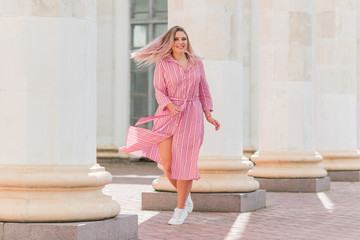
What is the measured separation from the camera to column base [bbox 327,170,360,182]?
1719 centimetres

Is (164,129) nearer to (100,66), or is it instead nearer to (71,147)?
(71,147)

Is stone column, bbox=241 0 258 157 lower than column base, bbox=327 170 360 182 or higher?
higher

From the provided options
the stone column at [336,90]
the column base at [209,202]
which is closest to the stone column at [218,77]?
the column base at [209,202]

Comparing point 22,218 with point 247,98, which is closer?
point 22,218

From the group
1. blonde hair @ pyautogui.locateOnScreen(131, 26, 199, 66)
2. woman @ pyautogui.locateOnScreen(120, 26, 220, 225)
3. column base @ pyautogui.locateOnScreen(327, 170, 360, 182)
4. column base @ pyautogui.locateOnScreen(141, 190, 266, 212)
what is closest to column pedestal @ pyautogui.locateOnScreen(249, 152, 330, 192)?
column base @ pyautogui.locateOnScreen(327, 170, 360, 182)

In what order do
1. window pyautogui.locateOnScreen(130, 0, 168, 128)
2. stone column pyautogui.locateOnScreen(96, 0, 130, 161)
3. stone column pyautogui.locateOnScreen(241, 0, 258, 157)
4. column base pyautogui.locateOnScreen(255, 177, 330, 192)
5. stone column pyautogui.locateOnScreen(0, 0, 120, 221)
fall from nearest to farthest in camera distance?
1. stone column pyautogui.locateOnScreen(0, 0, 120, 221)
2. column base pyautogui.locateOnScreen(255, 177, 330, 192)
3. stone column pyautogui.locateOnScreen(241, 0, 258, 157)
4. stone column pyautogui.locateOnScreen(96, 0, 130, 161)
5. window pyautogui.locateOnScreen(130, 0, 168, 128)

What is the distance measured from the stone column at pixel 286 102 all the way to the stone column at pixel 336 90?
10.7 feet

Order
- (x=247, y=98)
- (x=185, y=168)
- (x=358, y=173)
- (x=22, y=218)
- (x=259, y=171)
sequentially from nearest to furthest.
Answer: (x=22, y=218) < (x=185, y=168) < (x=259, y=171) < (x=358, y=173) < (x=247, y=98)

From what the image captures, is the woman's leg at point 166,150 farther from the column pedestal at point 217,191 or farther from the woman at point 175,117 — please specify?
the column pedestal at point 217,191

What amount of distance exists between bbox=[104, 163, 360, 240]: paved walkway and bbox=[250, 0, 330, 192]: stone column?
59cm

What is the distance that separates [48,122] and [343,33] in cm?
1250

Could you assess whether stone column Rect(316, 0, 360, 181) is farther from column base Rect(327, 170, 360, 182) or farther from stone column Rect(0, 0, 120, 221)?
stone column Rect(0, 0, 120, 221)

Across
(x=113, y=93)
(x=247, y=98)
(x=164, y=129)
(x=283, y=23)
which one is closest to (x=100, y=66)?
(x=113, y=93)

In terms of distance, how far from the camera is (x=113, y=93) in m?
24.9
